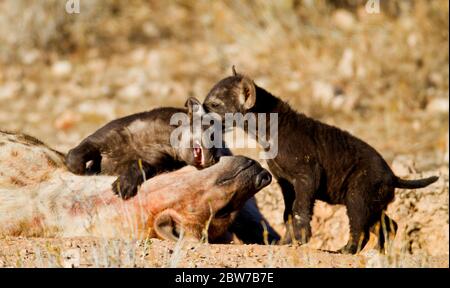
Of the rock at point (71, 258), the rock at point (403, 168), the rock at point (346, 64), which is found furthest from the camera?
the rock at point (346, 64)

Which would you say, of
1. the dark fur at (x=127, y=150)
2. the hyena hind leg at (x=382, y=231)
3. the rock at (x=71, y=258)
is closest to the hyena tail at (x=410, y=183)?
the hyena hind leg at (x=382, y=231)

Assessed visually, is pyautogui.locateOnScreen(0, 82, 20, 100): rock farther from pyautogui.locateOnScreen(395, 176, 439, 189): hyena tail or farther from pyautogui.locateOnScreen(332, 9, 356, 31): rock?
pyautogui.locateOnScreen(395, 176, 439, 189): hyena tail

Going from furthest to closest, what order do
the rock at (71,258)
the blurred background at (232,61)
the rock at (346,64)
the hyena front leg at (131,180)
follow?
the rock at (346,64) → the blurred background at (232,61) → the hyena front leg at (131,180) → the rock at (71,258)

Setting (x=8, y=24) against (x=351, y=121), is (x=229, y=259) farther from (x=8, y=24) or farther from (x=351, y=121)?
(x=8, y=24)

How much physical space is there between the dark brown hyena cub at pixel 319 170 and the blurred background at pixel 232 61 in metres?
3.12

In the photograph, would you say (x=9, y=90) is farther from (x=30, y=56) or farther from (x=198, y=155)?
(x=198, y=155)

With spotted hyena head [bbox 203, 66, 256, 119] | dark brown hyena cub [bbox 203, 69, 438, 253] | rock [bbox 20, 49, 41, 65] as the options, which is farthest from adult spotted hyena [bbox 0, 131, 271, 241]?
rock [bbox 20, 49, 41, 65]

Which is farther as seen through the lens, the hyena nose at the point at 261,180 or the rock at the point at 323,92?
the rock at the point at 323,92

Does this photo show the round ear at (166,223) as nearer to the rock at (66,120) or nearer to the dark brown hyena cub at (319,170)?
the dark brown hyena cub at (319,170)

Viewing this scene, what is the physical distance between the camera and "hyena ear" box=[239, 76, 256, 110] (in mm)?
6262

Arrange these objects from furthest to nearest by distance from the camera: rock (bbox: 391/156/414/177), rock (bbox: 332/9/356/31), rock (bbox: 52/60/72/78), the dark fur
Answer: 1. rock (bbox: 52/60/72/78)
2. rock (bbox: 332/9/356/31)
3. rock (bbox: 391/156/414/177)
4. the dark fur

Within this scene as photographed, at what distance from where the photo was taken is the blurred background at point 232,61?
1103 cm

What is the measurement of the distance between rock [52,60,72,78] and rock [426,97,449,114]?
183 inches

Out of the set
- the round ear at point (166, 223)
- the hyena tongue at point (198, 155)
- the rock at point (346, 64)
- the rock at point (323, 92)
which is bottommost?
the round ear at point (166, 223)
